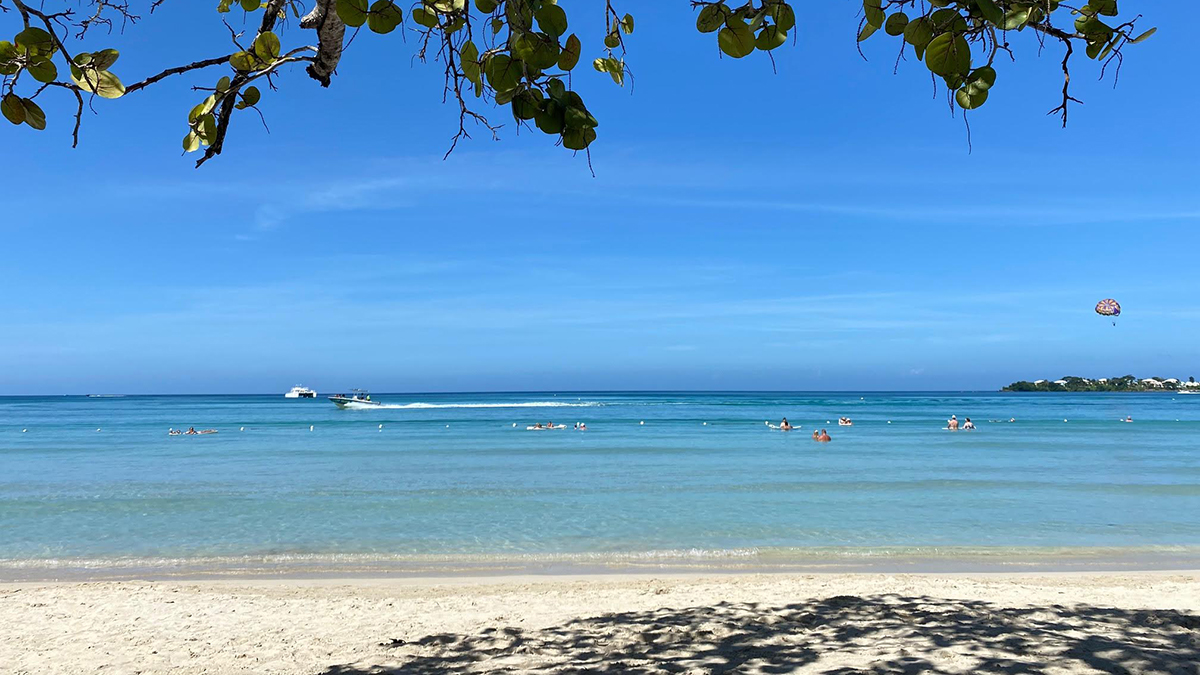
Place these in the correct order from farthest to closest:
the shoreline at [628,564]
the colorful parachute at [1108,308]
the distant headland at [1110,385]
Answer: the distant headland at [1110,385]
the colorful parachute at [1108,308]
the shoreline at [628,564]

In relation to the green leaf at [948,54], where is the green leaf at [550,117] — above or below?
below

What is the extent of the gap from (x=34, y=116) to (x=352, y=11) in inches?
31.7

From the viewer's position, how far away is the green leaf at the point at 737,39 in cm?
167

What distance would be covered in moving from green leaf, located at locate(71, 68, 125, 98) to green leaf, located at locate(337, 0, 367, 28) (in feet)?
1.75

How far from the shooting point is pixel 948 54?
1.47 m

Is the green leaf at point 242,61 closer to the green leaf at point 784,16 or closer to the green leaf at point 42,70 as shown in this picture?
the green leaf at point 42,70

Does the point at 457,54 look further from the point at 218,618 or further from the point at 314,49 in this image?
the point at 218,618

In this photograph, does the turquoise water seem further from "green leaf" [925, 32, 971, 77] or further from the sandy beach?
"green leaf" [925, 32, 971, 77]

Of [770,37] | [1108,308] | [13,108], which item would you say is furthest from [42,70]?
[1108,308]

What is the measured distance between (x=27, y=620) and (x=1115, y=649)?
796 centimetres

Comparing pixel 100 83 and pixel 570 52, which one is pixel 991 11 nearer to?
pixel 570 52

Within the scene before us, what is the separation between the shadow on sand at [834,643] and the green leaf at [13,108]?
3.67 meters

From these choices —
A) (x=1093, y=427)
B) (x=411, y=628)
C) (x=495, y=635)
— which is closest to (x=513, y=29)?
(x=495, y=635)

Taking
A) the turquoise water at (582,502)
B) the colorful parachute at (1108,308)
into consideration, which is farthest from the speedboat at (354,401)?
the colorful parachute at (1108,308)
